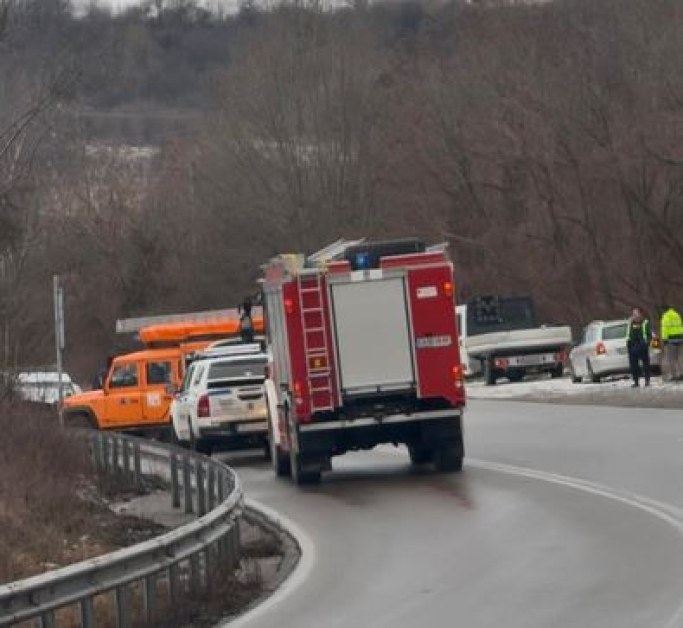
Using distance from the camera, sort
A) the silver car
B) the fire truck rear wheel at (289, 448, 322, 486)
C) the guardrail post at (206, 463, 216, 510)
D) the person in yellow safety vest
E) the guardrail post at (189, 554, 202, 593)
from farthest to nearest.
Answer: the silver car, the person in yellow safety vest, the fire truck rear wheel at (289, 448, 322, 486), the guardrail post at (206, 463, 216, 510), the guardrail post at (189, 554, 202, 593)

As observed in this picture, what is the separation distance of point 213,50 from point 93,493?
404ft

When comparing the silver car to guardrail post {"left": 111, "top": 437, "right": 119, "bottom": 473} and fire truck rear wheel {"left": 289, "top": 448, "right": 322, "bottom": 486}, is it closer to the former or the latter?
guardrail post {"left": 111, "top": 437, "right": 119, "bottom": 473}

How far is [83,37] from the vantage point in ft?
103

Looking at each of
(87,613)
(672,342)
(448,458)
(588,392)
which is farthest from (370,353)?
(588,392)

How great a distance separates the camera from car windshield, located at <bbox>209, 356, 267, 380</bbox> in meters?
29.6

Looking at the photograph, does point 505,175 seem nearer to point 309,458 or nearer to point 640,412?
point 640,412

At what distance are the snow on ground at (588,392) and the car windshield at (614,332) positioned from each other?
1.10 m

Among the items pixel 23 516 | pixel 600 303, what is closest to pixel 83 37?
pixel 23 516

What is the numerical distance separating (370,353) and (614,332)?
22.6 m

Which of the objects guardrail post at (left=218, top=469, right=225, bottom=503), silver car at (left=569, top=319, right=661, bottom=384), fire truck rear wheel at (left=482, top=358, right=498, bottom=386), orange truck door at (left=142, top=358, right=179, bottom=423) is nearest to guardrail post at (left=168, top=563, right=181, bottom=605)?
guardrail post at (left=218, top=469, right=225, bottom=503)

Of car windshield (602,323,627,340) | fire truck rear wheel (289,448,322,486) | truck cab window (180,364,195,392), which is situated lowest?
fire truck rear wheel (289,448,322,486)

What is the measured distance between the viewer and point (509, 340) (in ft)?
166

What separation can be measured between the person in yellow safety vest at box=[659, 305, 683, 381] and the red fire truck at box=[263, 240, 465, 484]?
16.5m

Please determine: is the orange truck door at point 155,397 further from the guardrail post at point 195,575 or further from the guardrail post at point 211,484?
the guardrail post at point 195,575
